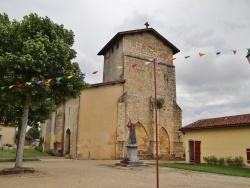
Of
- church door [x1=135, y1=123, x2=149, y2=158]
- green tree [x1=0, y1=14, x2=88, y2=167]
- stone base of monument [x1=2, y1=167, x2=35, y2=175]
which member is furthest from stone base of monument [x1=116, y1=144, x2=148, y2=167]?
church door [x1=135, y1=123, x2=149, y2=158]

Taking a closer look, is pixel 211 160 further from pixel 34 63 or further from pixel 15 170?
pixel 34 63

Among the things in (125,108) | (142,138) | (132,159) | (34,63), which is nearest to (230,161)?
(132,159)

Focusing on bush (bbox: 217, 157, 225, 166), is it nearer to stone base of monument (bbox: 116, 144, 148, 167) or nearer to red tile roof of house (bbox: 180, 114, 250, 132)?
red tile roof of house (bbox: 180, 114, 250, 132)

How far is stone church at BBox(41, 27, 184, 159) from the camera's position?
76.7 feet

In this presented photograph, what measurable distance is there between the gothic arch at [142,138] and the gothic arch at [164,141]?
1.86 m

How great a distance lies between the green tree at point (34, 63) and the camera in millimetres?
11704

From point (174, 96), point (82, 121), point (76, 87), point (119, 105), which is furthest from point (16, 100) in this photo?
point (174, 96)

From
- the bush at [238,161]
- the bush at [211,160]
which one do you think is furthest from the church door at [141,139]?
the bush at [238,161]

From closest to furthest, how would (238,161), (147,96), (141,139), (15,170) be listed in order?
(15,170) < (238,161) < (141,139) < (147,96)

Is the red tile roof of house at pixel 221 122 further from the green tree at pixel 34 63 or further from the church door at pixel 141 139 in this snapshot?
the green tree at pixel 34 63

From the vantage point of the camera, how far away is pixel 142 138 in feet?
81.7

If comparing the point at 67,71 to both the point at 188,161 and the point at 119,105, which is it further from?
the point at 188,161

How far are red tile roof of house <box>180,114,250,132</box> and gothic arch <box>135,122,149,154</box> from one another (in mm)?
4924

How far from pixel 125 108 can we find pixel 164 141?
19.1ft
